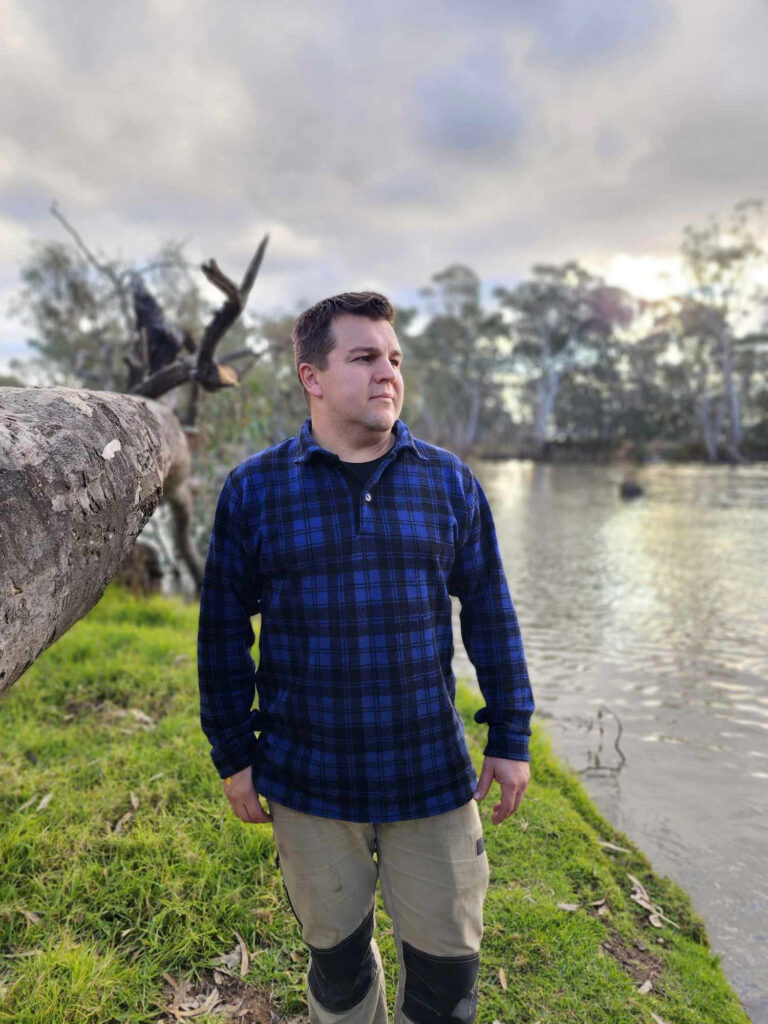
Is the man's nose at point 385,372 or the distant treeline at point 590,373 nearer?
the man's nose at point 385,372

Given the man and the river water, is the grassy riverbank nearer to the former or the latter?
the river water

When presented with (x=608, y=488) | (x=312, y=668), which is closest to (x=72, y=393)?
(x=312, y=668)

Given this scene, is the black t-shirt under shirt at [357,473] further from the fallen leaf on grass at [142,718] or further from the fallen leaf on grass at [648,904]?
the fallen leaf on grass at [142,718]

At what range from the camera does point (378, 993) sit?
1879 mm

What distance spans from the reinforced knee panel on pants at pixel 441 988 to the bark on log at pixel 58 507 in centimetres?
118

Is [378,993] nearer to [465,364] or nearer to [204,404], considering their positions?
[204,404]

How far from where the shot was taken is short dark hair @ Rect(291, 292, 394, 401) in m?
1.81

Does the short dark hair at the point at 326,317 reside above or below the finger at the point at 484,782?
above

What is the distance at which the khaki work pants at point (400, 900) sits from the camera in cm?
170

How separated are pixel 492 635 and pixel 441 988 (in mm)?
857

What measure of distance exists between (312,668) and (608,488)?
26195 mm

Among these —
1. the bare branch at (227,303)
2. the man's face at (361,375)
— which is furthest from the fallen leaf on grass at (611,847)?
the bare branch at (227,303)

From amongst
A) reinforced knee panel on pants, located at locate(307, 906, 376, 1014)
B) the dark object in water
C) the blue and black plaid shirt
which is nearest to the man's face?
the blue and black plaid shirt

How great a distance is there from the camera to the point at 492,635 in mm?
1915
